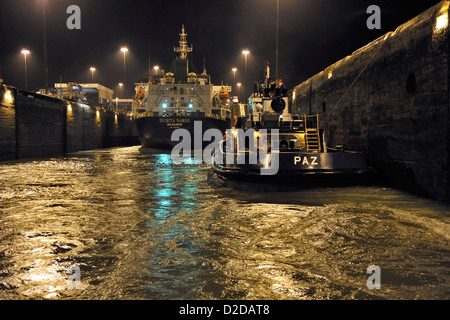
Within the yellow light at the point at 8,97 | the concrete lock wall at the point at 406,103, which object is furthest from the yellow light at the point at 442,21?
the yellow light at the point at 8,97

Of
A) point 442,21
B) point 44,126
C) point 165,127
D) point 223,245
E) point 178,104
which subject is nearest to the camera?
point 223,245

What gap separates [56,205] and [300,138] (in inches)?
349

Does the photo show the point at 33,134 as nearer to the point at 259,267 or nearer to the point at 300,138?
the point at 300,138

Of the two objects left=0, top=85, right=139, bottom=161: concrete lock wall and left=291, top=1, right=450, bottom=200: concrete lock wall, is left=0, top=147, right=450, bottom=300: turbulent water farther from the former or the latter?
left=0, top=85, right=139, bottom=161: concrete lock wall

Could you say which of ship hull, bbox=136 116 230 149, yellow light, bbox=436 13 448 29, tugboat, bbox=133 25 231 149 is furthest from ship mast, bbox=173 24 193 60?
yellow light, bbox=436 13 448 29

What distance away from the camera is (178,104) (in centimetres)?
4156

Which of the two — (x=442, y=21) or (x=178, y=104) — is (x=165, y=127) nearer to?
(x=178, y=104)

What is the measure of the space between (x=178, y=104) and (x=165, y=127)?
5.75m

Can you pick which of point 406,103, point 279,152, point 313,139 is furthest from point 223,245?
point 313,139

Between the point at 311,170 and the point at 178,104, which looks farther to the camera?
the point at 178,104

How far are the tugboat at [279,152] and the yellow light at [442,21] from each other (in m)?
4.53

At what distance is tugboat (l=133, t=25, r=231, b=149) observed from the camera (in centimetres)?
3697
